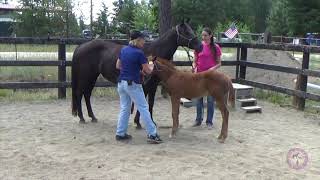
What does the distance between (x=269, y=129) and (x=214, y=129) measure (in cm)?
93

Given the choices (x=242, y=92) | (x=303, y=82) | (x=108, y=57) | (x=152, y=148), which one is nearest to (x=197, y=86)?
(x=152, y=148)

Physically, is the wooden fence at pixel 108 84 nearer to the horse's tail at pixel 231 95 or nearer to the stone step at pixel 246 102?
the stone step at pixel 246 102

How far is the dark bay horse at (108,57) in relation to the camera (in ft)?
24.0

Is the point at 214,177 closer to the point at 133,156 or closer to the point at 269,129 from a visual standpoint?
the point at 133,156

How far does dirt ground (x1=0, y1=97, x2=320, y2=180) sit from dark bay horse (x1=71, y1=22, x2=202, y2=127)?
59 cm

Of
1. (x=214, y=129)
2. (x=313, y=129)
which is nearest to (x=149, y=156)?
(x=214, y=129)

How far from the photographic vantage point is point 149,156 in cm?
574

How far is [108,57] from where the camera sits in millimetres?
7617

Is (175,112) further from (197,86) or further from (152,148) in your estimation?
(152,148)

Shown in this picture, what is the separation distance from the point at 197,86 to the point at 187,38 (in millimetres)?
977

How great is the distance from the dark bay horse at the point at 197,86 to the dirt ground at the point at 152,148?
1.45ft

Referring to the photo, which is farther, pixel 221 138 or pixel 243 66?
pixel 243 66

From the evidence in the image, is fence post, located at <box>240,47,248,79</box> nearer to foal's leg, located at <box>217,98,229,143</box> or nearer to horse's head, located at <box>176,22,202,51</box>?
horse's head, located at <box>176,22,202,51</box>

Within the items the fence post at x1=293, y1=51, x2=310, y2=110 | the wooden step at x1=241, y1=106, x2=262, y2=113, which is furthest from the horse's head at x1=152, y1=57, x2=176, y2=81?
the fence post at x1=293, y1=51, x2=310, y2=110
